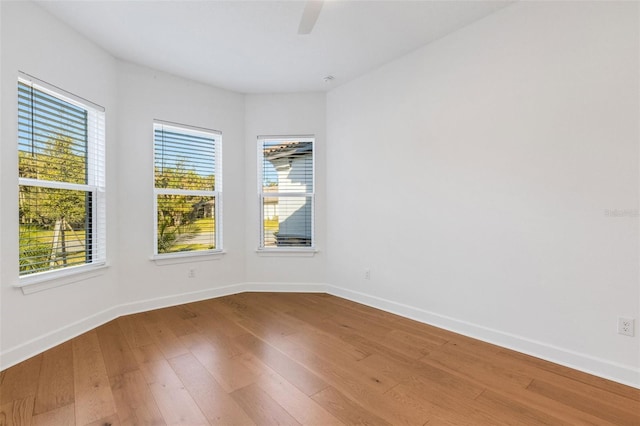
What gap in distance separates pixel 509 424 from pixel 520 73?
2.49 meters

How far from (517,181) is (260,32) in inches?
103

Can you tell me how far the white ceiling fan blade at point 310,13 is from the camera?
1.74 metres

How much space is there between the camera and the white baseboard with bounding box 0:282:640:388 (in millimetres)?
2070

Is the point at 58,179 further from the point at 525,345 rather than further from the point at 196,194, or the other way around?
the point at 525,345

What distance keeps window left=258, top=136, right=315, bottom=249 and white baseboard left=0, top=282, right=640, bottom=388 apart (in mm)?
651

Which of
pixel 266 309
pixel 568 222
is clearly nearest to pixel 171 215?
pixel 266 309

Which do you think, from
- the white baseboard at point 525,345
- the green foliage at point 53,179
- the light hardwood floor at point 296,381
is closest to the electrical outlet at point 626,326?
the white baseboard at point 525,345

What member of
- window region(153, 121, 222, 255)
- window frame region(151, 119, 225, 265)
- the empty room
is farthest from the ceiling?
window region(153, 121, 222, 255)

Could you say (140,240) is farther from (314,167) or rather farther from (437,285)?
(437,285)

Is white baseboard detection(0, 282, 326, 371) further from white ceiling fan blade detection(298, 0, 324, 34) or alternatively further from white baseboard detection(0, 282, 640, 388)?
white ceiling fan blade detection(298, 0, 324, 34)

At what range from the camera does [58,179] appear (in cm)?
267

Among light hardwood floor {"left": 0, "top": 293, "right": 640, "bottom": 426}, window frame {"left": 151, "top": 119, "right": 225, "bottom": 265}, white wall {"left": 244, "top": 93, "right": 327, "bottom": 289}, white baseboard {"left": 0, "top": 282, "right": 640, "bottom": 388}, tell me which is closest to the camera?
light hardwood floor {"left": 0, "top": 293, "right": 640, "bottom": 426}

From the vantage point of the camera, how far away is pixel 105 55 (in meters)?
3.07

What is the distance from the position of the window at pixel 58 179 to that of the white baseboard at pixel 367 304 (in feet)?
1.91
